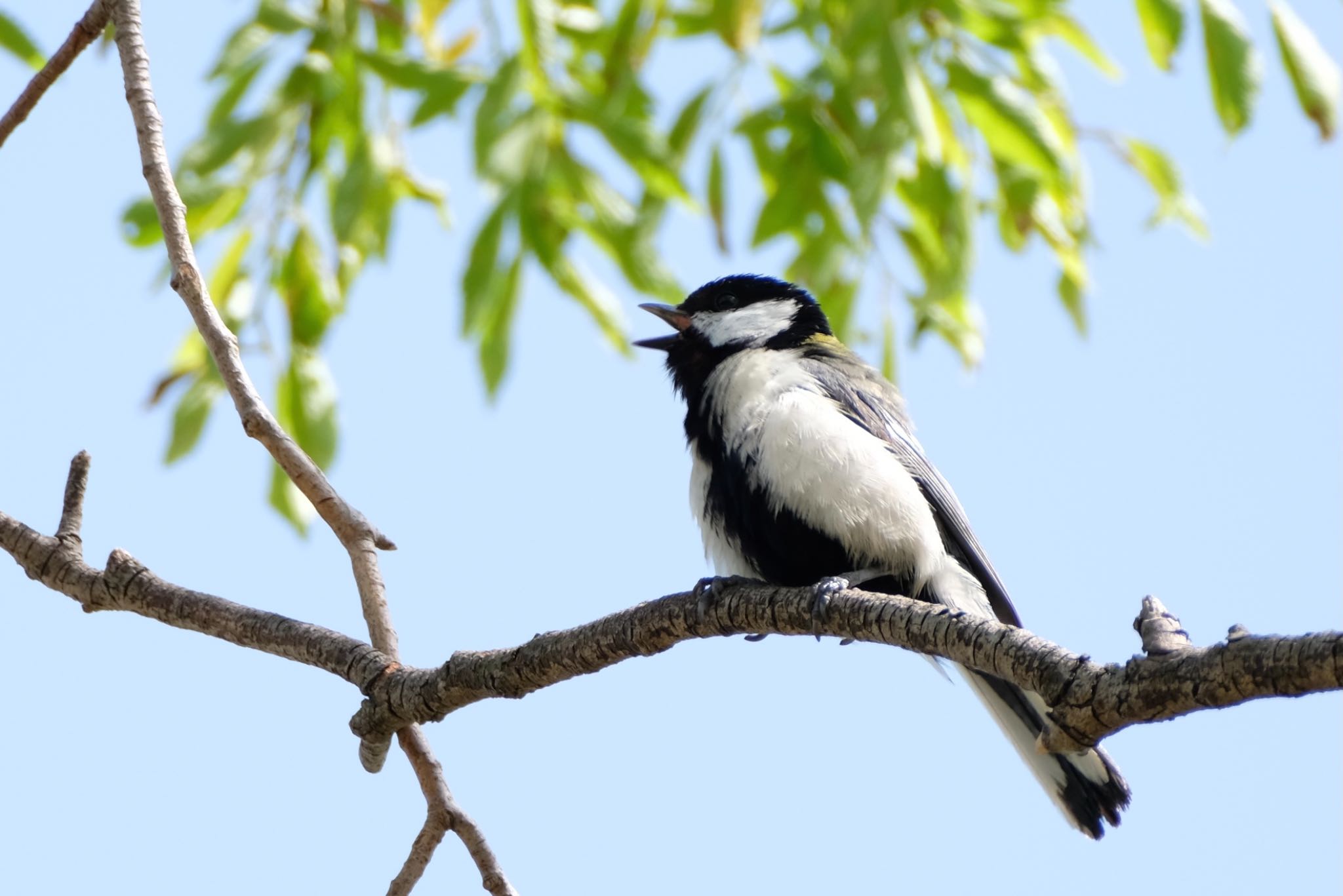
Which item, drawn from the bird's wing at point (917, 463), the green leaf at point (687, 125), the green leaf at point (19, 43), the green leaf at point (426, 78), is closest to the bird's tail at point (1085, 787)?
the bird's wing at point (917, 463)

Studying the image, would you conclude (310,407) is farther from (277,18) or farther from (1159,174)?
(1159,174)

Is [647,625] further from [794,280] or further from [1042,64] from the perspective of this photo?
[1042,64]

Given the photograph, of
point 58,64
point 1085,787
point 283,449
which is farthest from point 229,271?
point 1085,787

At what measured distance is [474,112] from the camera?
335cm

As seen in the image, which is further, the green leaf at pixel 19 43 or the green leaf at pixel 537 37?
the green leaf at pixel 537 37

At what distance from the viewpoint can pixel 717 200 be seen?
391 centimetres

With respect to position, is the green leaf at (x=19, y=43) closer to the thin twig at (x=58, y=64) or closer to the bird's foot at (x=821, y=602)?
the thin twig at (x=58, y=64)

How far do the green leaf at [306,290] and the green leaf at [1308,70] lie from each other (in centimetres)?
256

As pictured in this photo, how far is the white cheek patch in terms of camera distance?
395 centimetres

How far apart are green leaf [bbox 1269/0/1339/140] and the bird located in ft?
4.06

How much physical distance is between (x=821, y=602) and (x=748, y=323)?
1.88 metres

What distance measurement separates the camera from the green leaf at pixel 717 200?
12.8 feet

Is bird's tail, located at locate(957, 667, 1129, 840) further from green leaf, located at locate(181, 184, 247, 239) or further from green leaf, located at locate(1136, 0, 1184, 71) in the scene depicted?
green leaf, located at locate(181, 184, 247, 239)

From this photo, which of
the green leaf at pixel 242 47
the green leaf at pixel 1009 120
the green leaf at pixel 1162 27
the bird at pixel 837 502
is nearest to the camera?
the green leaf at pixel 1162 27
